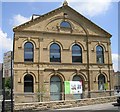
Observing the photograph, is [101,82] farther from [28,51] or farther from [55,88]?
[28,51]

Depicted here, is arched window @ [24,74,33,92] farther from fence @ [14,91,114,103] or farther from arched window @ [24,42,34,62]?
arched window @ [24,42,34,62]

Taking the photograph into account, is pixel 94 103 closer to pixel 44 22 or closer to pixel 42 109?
pixel 42 109

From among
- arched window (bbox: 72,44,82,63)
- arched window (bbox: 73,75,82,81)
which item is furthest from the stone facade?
arched window (bbox: 72,44,82,63)

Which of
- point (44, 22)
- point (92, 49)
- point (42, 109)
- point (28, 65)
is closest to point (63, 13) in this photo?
point (44, 22)

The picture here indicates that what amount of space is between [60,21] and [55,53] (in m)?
4.34

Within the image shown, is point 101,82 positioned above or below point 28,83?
above

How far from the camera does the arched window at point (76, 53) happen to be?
37250mm

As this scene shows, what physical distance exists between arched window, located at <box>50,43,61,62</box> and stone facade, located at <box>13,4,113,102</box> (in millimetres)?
394

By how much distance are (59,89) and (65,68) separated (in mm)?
2774

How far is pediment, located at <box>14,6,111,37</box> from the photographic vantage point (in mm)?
35906

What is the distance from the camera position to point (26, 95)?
33.6 meters

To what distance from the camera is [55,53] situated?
119ft

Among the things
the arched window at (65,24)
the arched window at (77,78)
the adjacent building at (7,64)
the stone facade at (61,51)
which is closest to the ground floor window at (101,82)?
the stone facade at (61,51)

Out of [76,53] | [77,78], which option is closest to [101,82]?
[77,78]
